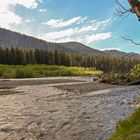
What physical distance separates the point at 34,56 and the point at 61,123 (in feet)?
467

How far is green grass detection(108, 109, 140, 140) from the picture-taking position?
30.8ft

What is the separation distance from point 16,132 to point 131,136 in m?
6.98

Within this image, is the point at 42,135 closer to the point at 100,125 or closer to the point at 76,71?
the point at 100,125

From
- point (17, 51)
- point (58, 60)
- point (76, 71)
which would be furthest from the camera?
point (58, 60)

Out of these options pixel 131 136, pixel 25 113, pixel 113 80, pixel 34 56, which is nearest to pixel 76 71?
pixel 34 56

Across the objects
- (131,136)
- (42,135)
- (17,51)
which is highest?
(17,51)

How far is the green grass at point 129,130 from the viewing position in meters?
9.38

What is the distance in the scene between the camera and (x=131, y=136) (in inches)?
364

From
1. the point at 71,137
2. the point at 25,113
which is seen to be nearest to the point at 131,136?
the point at 71,137

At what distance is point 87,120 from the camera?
17.4m

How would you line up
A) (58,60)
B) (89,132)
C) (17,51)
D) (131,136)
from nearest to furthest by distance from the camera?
(131,136) < (89,132) < (17,51) < (58,60)

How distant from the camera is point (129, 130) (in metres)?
10.6

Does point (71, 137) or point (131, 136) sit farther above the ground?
point (131, 136)

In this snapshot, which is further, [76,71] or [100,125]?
[76,71]
